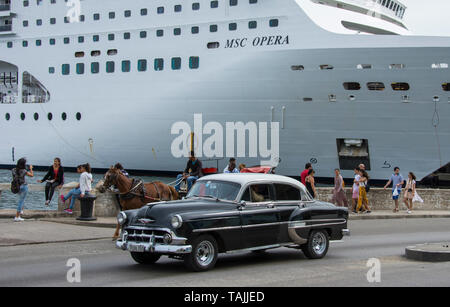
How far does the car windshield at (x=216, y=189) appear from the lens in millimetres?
10734

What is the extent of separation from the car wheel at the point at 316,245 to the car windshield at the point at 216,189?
1655 mm

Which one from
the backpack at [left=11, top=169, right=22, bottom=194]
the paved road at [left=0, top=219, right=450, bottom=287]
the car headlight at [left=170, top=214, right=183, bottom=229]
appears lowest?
the paved road at [left=0, top=219, right=450, bottom=287]

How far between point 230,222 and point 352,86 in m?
22.3

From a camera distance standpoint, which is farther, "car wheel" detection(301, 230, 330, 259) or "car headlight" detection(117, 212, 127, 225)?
"car wheel" detection(301, 230, 330, 259)

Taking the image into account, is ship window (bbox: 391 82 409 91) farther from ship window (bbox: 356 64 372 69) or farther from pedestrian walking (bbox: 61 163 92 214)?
pedestrian walking (bbox: 61 163 92 214)

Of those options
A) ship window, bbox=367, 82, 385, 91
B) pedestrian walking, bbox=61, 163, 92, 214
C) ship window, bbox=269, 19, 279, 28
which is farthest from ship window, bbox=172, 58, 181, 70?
pedestrian walking, bbox=61, 163, 92, 214

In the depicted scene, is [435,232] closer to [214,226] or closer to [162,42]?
[214,226]

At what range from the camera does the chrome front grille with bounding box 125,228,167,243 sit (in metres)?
9.89

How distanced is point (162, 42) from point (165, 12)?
1716 millimetres

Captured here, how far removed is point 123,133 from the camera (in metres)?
38.3

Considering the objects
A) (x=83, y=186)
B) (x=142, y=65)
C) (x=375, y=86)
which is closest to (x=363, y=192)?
(x=83, y=186)

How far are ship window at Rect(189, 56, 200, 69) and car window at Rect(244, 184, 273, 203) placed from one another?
24.5 meters

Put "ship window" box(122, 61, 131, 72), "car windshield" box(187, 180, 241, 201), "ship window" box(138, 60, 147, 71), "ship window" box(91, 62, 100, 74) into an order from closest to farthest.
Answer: "car windshield" box(187, 180, 241, 201) < "ship window" box(138, 60, 147, 71) < "ship window" box(122, 61, 131, 72) < "ship window" box(91, 62, 100, 74)
